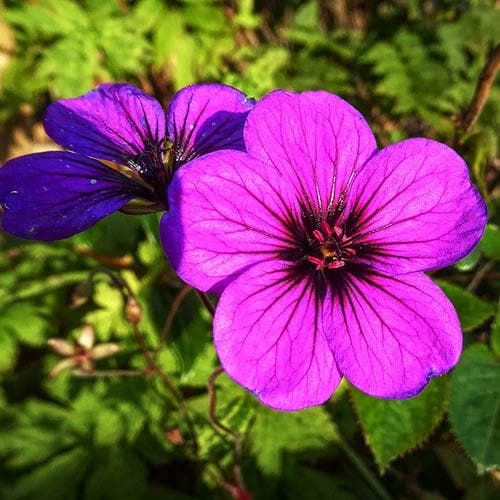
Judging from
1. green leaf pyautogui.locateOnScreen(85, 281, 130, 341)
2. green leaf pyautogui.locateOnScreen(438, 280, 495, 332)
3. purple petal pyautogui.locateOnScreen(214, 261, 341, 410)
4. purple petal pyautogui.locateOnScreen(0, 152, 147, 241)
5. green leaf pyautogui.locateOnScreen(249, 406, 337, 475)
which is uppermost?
purple petal pyautogui.locateOnScreen(0, 152, 147, 241)

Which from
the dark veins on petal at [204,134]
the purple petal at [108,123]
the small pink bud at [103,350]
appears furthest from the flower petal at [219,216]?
the small pink bud at [103,350]

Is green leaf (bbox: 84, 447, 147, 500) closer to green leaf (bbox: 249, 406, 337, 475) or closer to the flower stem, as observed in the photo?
green leaf (bbox: 249, 406, 337, 475)

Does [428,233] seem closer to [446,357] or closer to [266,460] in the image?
[446,357]

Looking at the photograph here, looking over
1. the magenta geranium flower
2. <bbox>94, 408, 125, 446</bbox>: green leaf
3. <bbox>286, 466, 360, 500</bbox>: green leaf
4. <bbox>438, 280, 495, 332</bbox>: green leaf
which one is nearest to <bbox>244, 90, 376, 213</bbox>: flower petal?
the magenta geranium flower

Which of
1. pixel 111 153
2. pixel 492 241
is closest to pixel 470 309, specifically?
pixel 492 241

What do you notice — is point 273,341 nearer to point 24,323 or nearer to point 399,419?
point 399,419

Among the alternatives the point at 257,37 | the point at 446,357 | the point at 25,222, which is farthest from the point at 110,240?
the point at 257,37

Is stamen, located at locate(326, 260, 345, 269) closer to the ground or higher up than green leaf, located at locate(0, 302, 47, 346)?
higher up

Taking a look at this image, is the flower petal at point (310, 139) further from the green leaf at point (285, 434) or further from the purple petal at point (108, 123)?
the green leaf at point (285, 434)
